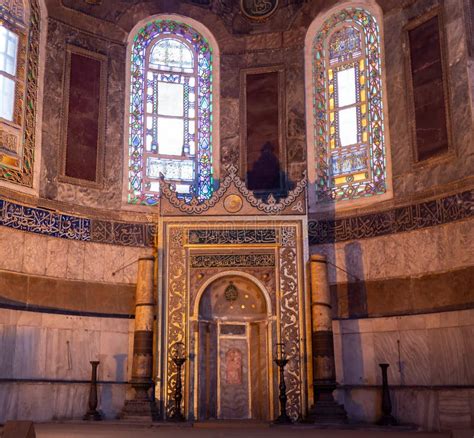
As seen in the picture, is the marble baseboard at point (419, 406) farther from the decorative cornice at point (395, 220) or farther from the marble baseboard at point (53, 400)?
the marble baseboard at point (53, 400)

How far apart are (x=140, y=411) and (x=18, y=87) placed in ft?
17.2

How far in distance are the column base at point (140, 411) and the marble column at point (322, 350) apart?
2.24 metres

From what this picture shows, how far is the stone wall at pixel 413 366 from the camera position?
9961 millimetres

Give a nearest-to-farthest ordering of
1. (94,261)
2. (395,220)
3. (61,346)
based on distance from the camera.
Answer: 1. (61,346)
2. (395,220)
3. (94,261)

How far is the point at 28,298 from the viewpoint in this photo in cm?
1083

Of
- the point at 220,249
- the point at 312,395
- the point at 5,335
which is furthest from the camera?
the point at 220,249

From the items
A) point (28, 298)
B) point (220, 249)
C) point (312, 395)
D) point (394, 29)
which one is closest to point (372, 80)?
point (394, 29)

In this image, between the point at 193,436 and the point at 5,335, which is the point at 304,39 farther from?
the point at 193,436

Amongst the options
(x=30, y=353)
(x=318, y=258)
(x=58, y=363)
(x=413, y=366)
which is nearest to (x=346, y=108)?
(x=318, y=258)

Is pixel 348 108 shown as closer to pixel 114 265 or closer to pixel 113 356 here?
pixel 114 265

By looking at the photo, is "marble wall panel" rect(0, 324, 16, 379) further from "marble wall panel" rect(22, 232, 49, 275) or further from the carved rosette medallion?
the carved rosette medallion

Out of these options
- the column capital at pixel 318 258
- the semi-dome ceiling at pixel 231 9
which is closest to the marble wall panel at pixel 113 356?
→ the column capital at pixel 318 258

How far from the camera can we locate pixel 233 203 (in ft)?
39.2

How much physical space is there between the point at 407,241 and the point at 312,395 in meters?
2.67
